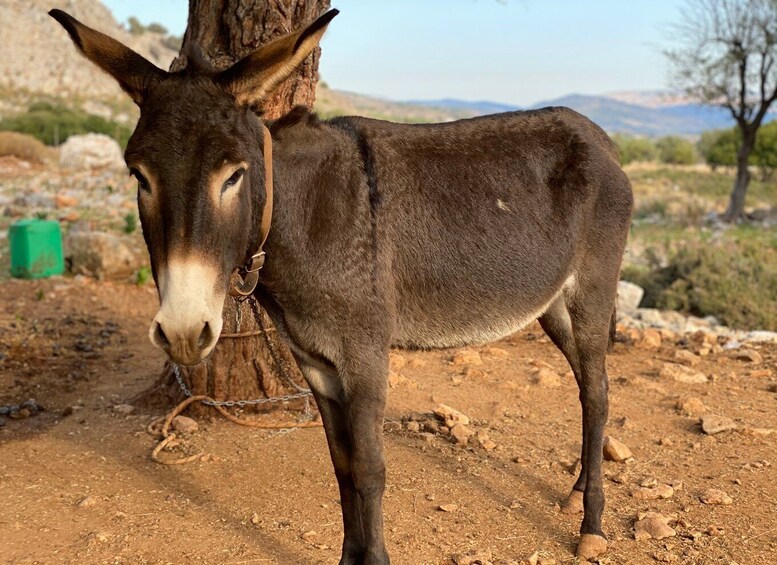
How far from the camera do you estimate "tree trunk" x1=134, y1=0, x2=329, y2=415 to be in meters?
4.54

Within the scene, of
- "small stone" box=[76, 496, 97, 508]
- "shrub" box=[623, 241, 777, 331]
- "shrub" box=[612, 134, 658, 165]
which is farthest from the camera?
"shrub" box=[612, 134, 658, 165]

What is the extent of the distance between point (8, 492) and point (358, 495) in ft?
7.41

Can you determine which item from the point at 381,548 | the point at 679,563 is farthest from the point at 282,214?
the point at 679,563

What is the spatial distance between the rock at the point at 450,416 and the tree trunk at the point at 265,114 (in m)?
1.01

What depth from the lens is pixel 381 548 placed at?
10.0 ft

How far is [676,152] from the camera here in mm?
40719

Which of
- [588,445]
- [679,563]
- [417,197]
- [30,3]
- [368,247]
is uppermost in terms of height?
[30,3]

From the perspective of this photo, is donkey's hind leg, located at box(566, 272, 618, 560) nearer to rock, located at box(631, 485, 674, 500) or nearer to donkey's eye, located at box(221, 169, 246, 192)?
rock, located at box(631, 485, 674, 500)

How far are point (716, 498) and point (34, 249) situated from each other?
8.03 m

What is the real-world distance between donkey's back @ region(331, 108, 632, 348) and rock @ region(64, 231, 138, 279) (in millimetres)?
6730

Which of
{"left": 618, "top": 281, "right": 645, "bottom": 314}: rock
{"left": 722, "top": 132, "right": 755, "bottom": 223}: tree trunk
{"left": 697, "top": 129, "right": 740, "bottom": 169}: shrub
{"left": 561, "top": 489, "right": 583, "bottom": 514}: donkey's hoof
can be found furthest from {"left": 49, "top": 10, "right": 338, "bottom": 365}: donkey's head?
{"left": 697, "top": 129, "right": 740, "bottom": 169}: shrub

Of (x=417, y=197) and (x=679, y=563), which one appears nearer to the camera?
(x=417, y=197)

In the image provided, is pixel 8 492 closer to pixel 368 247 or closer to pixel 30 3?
pixel 368 247

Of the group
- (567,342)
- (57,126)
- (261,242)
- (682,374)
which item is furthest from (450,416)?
(57,126)
